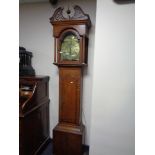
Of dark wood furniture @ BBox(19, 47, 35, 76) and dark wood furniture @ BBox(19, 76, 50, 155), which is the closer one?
dark wood furniture @ BBox(19, 76, 50, 155)

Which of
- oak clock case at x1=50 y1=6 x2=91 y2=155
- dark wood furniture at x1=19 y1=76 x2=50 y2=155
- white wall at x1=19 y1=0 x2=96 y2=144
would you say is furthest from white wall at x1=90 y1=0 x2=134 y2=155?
dark wood furniture at x1=19 y1=76 x2=50 y2=155

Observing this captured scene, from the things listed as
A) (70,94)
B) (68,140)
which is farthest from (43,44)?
(68,140)

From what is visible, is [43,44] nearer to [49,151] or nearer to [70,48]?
[70,48]

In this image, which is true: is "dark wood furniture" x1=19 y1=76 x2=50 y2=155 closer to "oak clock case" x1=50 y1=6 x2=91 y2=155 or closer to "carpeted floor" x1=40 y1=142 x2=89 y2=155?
"carpeted floor" x1=40 y1=142 x2=89 y2=155

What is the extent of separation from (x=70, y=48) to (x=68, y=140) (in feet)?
4.09

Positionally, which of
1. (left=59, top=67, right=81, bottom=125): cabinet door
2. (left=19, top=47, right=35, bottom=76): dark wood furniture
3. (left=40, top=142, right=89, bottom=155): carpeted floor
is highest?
(left=19, top=47, right=35, bottom=76): dark wood furniture

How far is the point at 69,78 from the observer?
1960 mm

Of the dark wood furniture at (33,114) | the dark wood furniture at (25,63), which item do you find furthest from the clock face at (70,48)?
the dark wood furniture at (25,63)

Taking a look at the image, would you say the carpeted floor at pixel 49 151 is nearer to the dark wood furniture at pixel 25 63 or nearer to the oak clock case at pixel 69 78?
the oak clock case at pixel 69 78

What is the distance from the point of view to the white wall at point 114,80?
4.77ft

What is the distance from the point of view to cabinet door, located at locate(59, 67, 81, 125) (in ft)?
6.37

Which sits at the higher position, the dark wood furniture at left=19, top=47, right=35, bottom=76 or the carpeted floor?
the dark wood furniture at left=19, top=47, right=35, bottom=76

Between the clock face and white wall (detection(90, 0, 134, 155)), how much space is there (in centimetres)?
49
